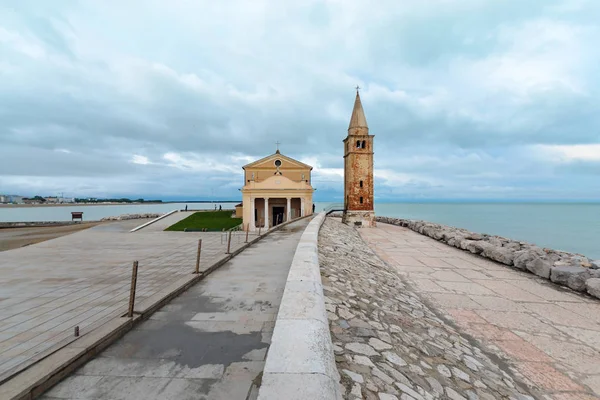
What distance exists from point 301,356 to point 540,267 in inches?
494

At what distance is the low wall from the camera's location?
81.7 inches

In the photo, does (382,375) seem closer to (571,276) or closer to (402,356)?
(402,356)

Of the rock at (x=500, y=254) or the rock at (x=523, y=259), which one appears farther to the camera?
the rock at (x=500, y=254)

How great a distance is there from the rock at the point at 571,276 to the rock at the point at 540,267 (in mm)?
287

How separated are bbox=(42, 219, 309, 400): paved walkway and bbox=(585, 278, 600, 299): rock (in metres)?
9.53

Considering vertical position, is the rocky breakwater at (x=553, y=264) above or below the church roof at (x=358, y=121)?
below

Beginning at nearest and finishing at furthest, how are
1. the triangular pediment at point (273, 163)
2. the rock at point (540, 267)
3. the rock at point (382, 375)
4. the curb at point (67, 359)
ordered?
the curb at point (67, 359) < the rock at point (382, 375) < the rock at point (540, 267) < the triangular pediment at point (273, 163)

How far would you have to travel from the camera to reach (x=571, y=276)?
963 cm

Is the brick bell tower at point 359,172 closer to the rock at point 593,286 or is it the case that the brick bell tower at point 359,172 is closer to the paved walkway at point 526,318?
the paved walkway at point 526,318

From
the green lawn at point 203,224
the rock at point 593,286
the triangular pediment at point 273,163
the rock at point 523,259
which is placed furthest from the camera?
the triangular pediment at point 273,163

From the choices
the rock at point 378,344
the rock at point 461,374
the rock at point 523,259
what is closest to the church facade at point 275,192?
the rock at point 523,259

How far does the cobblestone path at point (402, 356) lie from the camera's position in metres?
3.08

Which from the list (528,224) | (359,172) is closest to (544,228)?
(528,224)

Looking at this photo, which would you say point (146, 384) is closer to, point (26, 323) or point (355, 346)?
point (355, 346)
